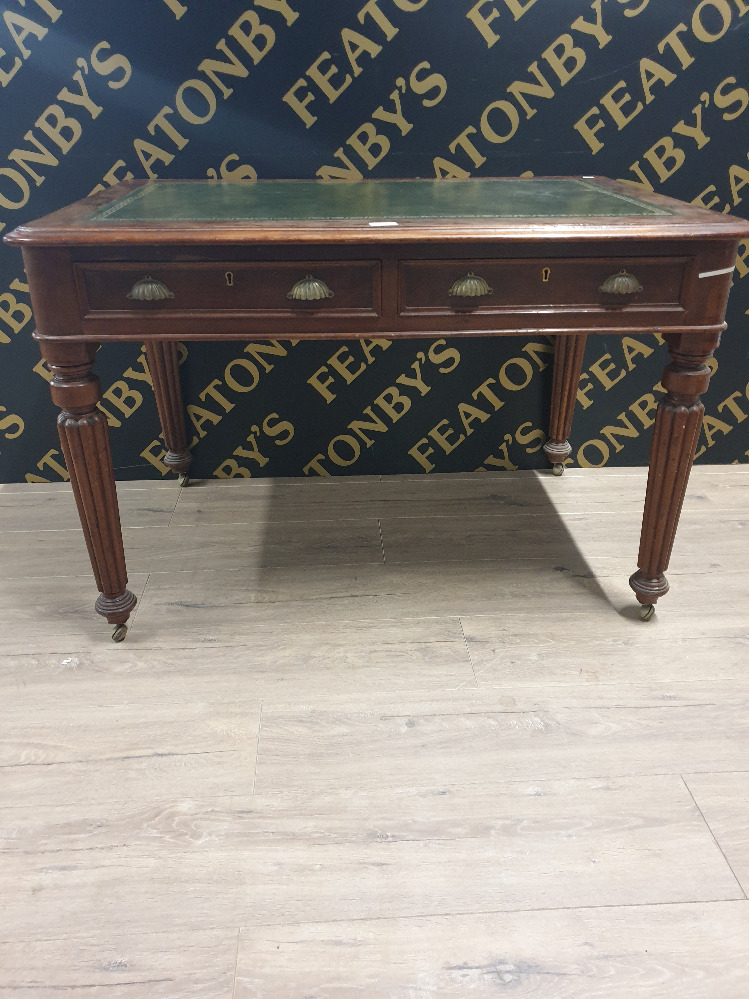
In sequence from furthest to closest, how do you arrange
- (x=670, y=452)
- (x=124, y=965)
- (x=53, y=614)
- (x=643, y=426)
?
(x=643, y=426)
(x=53, y=614)
(x=670, y=452)
(x=124, y=965)

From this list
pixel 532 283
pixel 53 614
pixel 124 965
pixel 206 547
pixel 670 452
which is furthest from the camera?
pixel 206 547

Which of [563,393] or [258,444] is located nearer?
[563,393]

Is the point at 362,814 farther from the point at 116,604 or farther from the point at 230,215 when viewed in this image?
the point at 230,215

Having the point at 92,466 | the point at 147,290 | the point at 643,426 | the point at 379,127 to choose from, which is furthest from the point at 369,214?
the point at 643,426

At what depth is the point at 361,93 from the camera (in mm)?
1961

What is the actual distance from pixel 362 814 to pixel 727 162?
1.92 meters

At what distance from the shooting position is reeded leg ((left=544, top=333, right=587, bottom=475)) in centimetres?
217

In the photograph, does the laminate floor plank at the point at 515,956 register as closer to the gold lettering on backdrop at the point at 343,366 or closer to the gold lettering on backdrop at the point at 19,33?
the gold lettering on backdrop at the point at 343,366

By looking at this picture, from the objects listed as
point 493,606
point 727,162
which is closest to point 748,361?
point 727,162

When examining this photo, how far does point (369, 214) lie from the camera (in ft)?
4.98

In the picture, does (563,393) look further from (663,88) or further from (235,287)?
(235,287)

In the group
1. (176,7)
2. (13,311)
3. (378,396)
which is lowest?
(378,396)

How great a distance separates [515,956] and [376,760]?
41 centimetres

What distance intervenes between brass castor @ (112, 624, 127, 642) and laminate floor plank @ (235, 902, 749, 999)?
0.78m
